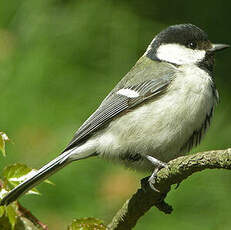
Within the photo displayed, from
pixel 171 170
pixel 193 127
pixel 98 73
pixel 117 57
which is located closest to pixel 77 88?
pixel 98 73

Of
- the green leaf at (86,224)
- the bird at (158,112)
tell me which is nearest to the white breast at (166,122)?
the bird at (158,112)

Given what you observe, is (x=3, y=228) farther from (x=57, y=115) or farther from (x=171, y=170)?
(x=57, y=115)

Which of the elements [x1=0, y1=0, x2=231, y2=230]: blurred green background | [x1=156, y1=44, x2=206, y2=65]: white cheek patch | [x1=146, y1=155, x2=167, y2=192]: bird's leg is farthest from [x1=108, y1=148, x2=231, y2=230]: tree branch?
[x1=156, y1=44, x2=206, y2=65]: white cheek patch

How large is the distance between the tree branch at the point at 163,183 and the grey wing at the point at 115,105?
1.00 ft

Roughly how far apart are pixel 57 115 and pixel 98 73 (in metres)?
0.24

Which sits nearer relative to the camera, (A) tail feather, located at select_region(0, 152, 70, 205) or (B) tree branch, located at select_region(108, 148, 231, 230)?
(B) tree branch, located at select_region(108, 148, 231, 230)

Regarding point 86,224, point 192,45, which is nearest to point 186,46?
point 192,45

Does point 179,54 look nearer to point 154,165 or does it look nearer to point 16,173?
point 154,165

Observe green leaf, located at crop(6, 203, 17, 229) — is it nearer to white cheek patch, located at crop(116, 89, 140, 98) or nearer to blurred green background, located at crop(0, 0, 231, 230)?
blurred green background, located at crop(0, 0, 231, 230)

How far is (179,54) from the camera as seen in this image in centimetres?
181

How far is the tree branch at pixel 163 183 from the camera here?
41.1 inches

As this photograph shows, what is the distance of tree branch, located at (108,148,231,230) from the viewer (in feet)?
3.43

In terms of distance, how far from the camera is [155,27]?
2.16 m

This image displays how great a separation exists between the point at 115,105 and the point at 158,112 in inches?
7.0
